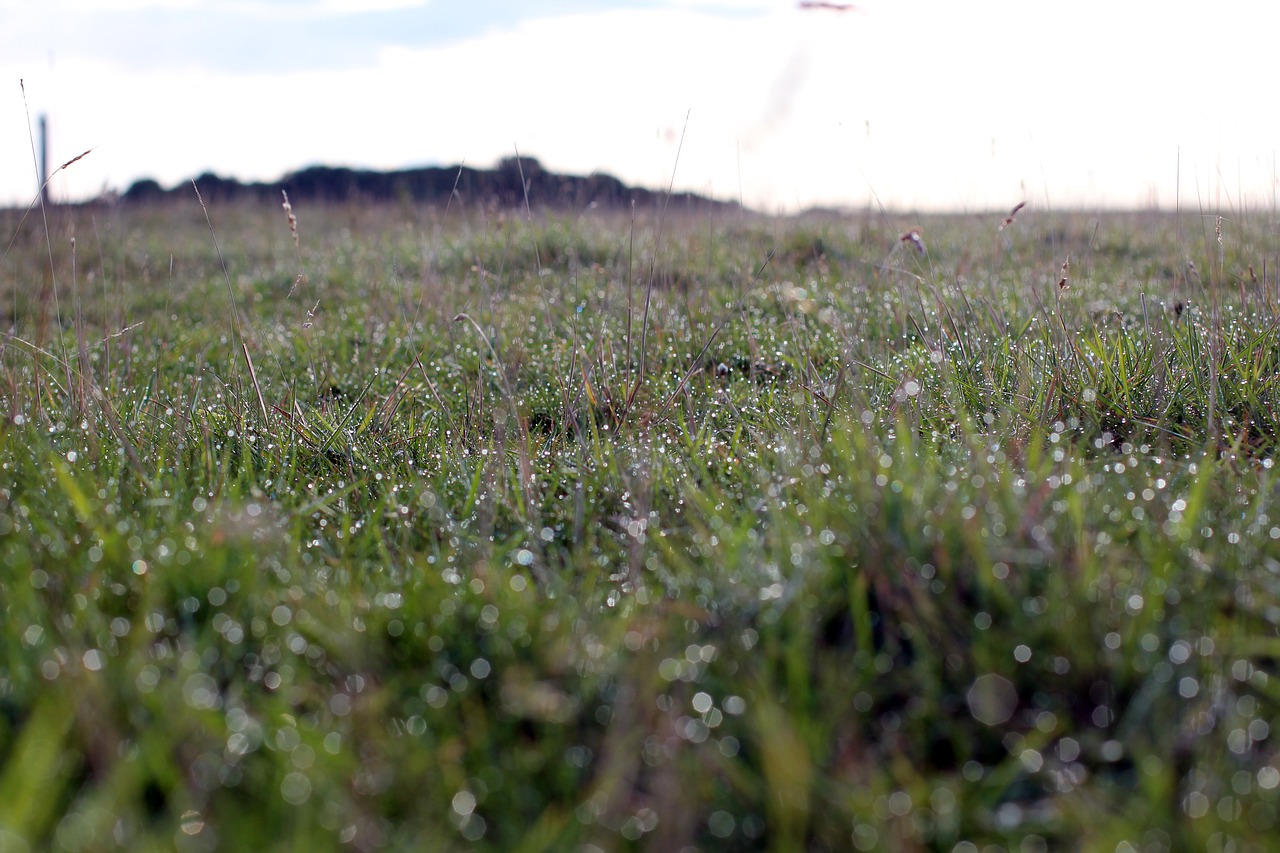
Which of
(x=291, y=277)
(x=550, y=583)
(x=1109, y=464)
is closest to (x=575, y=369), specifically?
(x=550, y=583)

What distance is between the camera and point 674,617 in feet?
4.51

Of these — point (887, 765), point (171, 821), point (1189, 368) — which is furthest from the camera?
point (1189, 368)

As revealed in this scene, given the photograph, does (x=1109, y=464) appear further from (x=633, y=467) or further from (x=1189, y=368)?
(x=633, y=467)

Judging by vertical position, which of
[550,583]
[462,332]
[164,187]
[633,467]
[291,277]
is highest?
[164,187]

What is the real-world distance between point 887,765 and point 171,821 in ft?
2.87

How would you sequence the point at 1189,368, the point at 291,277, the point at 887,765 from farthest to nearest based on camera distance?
the point at 291,277 < the point at 1189,368 < the point at 887,765

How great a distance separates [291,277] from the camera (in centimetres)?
522

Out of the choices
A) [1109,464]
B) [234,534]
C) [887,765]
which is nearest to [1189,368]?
[1109,464]

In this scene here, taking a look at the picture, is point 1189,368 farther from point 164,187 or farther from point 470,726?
point 164,187

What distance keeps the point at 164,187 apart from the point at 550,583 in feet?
67.0

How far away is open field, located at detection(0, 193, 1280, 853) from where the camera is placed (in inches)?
41.0

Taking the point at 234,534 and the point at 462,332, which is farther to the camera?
the point at 462,332

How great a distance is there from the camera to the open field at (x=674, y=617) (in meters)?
1.04

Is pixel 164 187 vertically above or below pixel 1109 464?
above
